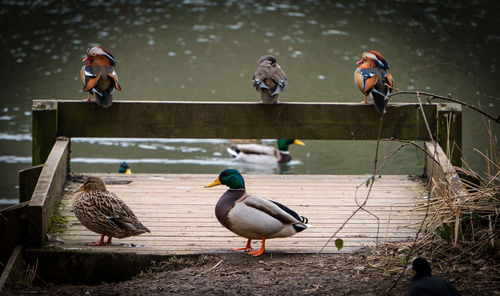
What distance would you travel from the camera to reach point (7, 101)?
13406mm

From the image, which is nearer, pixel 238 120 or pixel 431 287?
pixel 431 287

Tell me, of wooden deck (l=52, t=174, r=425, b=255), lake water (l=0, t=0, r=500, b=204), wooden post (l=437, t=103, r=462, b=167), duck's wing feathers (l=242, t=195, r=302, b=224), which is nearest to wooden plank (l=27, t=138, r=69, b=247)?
wooden deck (l=52, t=174, r=425, b=255)

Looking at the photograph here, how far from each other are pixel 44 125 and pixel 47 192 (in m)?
1.34

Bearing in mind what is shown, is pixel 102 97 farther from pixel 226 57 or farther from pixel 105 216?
pixel 226 57

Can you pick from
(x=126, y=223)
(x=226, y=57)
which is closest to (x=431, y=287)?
(x=126, y=223)

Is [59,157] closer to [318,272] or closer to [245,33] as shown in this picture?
[318,272]

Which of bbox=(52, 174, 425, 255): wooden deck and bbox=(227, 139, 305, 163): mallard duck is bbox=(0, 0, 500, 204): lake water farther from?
bbox=(52, 174, 425, 255): wooden deck

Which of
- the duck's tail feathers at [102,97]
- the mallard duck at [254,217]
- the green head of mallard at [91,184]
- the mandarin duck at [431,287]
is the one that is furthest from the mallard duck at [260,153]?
the mandarin duck at [431,287]

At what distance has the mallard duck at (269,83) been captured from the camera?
6141 millimetres

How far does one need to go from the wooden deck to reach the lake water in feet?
11.2

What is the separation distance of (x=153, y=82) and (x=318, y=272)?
1092cm

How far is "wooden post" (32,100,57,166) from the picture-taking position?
5957 millimetres

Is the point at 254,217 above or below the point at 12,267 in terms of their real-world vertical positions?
above

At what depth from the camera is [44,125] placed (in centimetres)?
598
